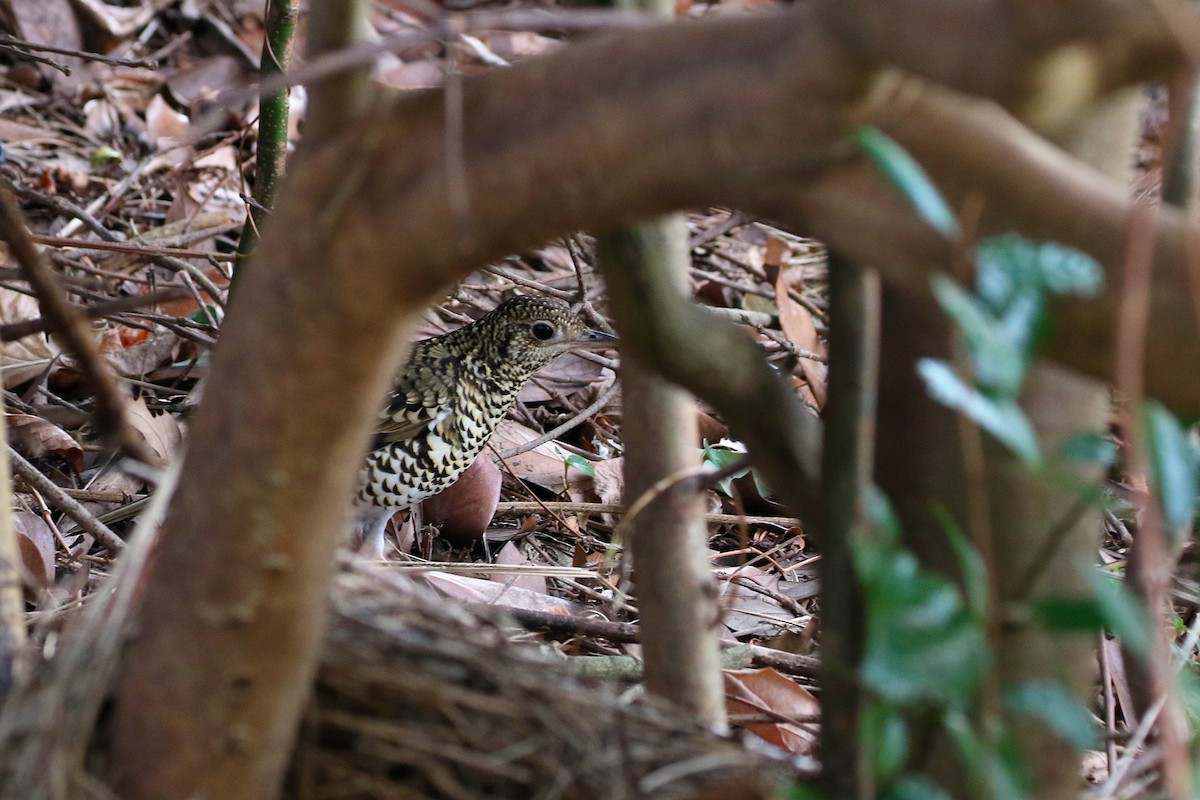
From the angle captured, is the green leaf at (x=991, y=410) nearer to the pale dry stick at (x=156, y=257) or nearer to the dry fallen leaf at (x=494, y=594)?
the dry fallen leaf at (x=494, y=594)

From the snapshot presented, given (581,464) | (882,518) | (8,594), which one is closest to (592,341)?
(581,464)

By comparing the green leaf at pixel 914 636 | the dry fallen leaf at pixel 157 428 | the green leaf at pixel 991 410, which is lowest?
the dry fallen leaf at pixel 157 428

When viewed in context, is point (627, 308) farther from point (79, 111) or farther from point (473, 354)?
point (79, 111)

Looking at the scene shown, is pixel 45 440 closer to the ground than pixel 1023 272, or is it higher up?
closer to the ground

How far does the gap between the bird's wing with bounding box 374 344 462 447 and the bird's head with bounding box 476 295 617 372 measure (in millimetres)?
186

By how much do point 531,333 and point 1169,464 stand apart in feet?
9.97

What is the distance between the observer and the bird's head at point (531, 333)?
3764mm

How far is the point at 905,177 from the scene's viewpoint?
798 mm

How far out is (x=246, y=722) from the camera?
1.10 metres

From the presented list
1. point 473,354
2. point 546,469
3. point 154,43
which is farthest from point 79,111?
point 546,469

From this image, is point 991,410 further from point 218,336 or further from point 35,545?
point 35,545

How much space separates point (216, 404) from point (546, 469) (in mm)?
2694

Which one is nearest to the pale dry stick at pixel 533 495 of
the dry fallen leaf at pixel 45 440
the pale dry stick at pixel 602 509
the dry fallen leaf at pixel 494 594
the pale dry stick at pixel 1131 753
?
the pale dry stick at pixel 602 509

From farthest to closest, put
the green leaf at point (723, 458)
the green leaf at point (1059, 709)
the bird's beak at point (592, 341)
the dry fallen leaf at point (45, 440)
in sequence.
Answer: the bird's beak at point (592, 341), the green leaf at point (723, 458), the dry fallen leaf at point (45, 440), the green leaf at point (1059, 709)
